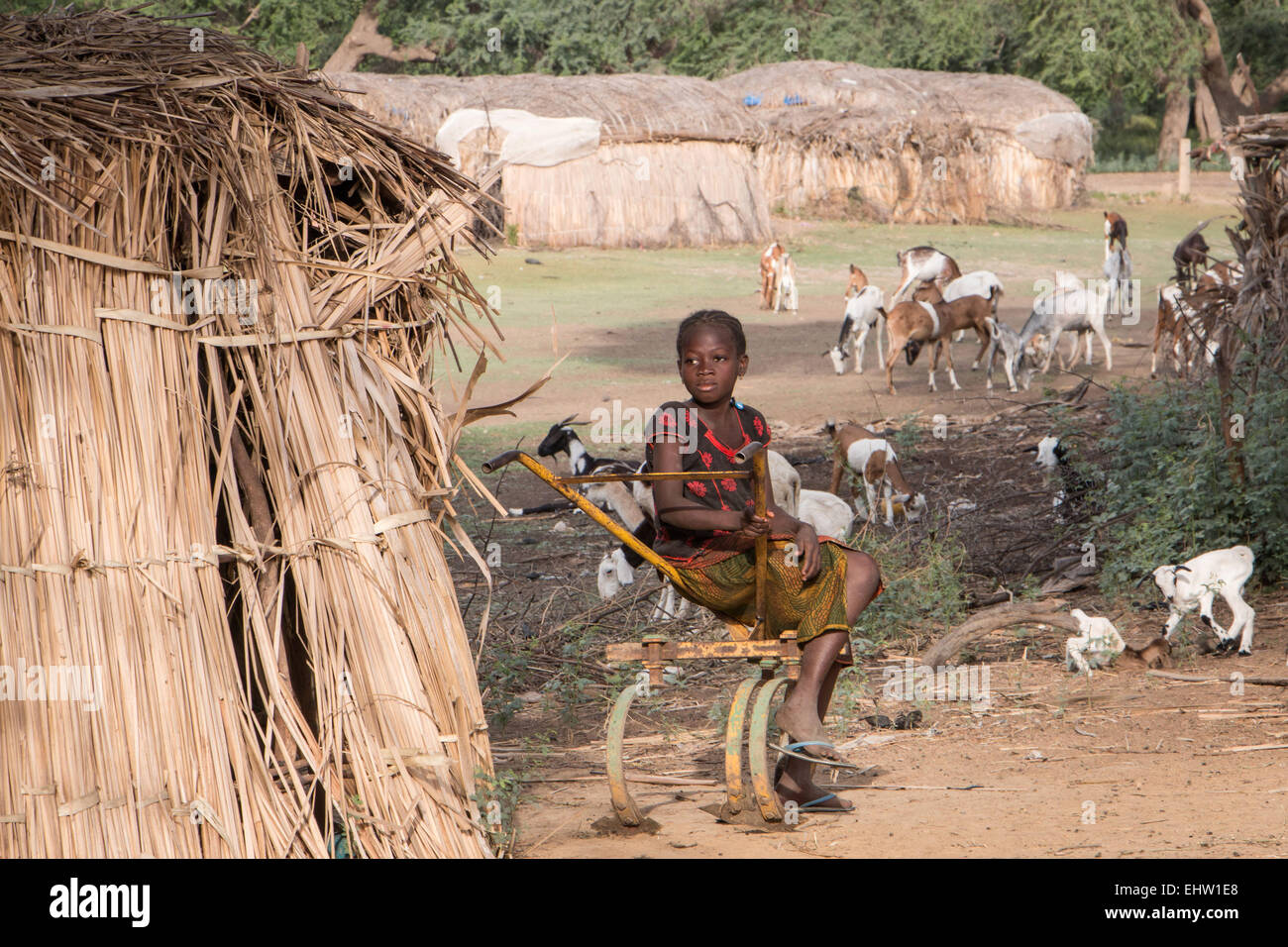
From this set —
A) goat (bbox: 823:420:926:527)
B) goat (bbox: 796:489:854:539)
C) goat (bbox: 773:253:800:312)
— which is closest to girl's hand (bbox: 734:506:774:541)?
goat (bbox: 796:489:854:539)

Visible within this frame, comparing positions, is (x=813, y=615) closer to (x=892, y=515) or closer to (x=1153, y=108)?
(x=892, y=515)

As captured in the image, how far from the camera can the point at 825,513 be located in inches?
307

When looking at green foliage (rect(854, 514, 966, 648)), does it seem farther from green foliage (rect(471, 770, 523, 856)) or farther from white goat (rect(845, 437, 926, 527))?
green foliage (rect(471, 770, 523, 856))

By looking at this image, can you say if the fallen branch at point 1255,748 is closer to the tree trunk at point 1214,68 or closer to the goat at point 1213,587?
the goat at point 1213,587

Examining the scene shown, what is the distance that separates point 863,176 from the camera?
99.8 ft

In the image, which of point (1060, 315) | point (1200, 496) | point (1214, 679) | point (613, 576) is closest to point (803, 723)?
point (1214, 679)

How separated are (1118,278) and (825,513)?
448 inches

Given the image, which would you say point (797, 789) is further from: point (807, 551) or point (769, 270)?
point (769, 270)

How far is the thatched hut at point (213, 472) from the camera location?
3.14 m

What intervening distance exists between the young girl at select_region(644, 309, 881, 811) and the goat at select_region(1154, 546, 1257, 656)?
2.58 meters

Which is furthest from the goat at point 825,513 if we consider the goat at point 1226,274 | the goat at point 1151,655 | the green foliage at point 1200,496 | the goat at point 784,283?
the goat at point 784,283

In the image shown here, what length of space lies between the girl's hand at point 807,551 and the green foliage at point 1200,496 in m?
3.64

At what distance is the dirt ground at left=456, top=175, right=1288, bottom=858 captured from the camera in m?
3.80
